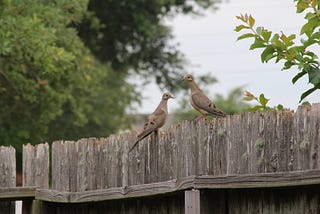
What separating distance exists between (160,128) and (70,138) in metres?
22.1

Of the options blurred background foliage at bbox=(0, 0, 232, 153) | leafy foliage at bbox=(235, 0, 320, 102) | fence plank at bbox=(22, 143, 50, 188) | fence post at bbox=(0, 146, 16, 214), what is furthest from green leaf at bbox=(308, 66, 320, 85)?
blurred background foliage at bbox=(0, 0, 232, 153)

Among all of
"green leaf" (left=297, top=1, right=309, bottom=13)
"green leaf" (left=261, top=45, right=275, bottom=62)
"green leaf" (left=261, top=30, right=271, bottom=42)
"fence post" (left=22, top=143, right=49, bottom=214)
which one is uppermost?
"green leaf" (left=297, top=1, right=309, bottom=13)

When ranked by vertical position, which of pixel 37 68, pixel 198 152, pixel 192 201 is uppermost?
pixel 37 68

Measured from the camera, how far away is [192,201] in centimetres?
765

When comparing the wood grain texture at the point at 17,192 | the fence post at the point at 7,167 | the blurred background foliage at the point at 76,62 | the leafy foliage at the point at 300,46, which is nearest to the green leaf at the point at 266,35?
the leafy foliage at the point at 300,46

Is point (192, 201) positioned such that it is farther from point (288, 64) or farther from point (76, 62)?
point (76, 62)

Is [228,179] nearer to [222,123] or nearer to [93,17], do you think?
[222,123]

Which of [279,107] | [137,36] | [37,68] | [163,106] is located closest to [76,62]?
[37,68]

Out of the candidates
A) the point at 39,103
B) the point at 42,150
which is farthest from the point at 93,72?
the point at 42,150

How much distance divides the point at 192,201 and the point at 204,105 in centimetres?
144

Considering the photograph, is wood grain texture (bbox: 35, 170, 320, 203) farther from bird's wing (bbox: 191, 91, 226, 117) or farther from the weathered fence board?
bird's wing (bbox: 191, 91, 226, 117)

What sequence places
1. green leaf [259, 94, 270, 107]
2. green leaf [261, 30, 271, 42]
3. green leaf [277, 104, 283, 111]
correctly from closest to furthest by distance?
green leaf [261, 30, 271, 42] < green leaf [277, 104, 283, 111] < green leaf [259, 94, 270, 107]

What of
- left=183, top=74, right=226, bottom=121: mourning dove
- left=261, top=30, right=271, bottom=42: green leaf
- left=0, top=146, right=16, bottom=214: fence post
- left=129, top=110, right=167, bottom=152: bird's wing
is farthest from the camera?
left=0, top=146, right=16, bottom=214: fence post

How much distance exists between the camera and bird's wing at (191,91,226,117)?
28.7 ft
